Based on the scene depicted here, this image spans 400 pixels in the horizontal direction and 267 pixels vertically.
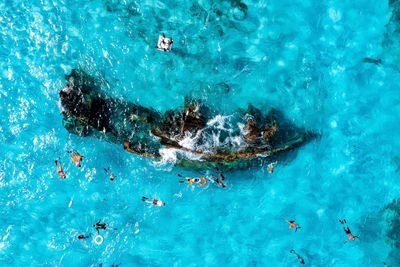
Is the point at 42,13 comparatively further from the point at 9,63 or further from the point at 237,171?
the point at 237,171

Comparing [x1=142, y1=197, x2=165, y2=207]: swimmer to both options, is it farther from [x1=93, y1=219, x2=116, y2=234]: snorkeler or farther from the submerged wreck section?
[x1=93, y1=219, x2=116, y2=234]: snorkeler

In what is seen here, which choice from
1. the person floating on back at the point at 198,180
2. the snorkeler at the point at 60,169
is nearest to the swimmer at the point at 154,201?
the person floating on back at the point at 198,180

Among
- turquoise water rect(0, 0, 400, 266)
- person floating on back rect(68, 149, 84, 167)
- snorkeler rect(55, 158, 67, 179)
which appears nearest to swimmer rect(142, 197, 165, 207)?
turquoise water rect(0, 0, 400, 266)

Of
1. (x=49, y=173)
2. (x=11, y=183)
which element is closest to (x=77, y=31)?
(x=49, y=173)

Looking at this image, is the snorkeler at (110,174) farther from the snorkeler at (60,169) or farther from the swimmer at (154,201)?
the snorkeler at (60,169)

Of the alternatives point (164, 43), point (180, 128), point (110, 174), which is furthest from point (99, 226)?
point (164, 43)

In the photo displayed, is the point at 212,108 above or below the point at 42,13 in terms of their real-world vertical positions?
below
